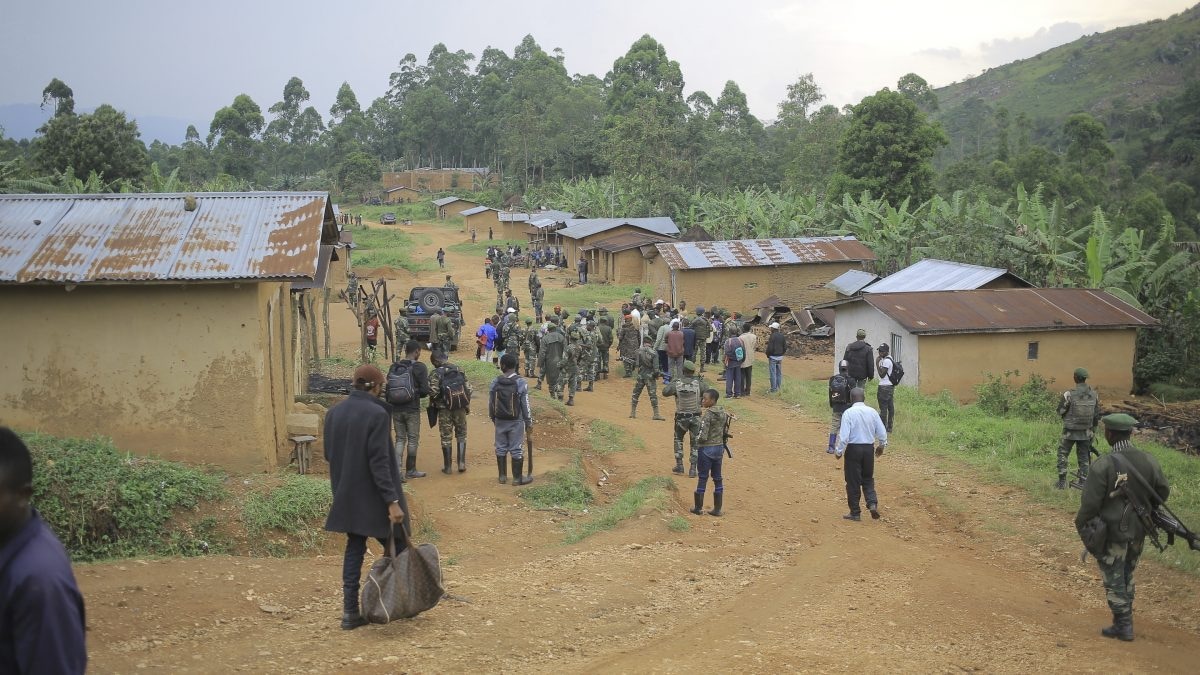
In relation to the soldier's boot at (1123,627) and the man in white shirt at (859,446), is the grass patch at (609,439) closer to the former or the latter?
the man in white shirt at (859,446)

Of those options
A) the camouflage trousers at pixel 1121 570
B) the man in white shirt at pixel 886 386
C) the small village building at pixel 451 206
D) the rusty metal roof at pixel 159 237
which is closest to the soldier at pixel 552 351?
the man in white shirt at pixel 886 386

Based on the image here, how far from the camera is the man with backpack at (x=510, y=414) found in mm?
11398

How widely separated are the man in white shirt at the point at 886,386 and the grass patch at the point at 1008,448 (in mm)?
412

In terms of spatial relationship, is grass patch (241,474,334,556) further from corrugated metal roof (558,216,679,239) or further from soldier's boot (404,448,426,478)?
corrugated metal roof (558,216,679,239)

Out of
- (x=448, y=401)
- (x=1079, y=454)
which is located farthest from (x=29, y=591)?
(x=1079, y=454)

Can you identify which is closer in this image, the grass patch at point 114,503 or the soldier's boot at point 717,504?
the grass patch at point 114,503

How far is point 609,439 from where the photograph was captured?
15.4 meters

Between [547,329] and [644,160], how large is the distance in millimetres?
42620

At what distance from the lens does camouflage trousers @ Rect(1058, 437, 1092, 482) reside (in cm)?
1222

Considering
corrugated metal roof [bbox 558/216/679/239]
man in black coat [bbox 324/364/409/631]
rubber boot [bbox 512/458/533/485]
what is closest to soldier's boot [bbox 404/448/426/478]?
rubber boot [bbox 512/458/533/485]

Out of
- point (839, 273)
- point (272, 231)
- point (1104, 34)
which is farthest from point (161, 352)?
point (1104, 34)

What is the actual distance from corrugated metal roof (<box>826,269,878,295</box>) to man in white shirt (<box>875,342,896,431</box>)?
1505 centimetres

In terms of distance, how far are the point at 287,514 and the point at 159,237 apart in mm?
3798

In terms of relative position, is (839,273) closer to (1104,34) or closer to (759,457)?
(759,457)
